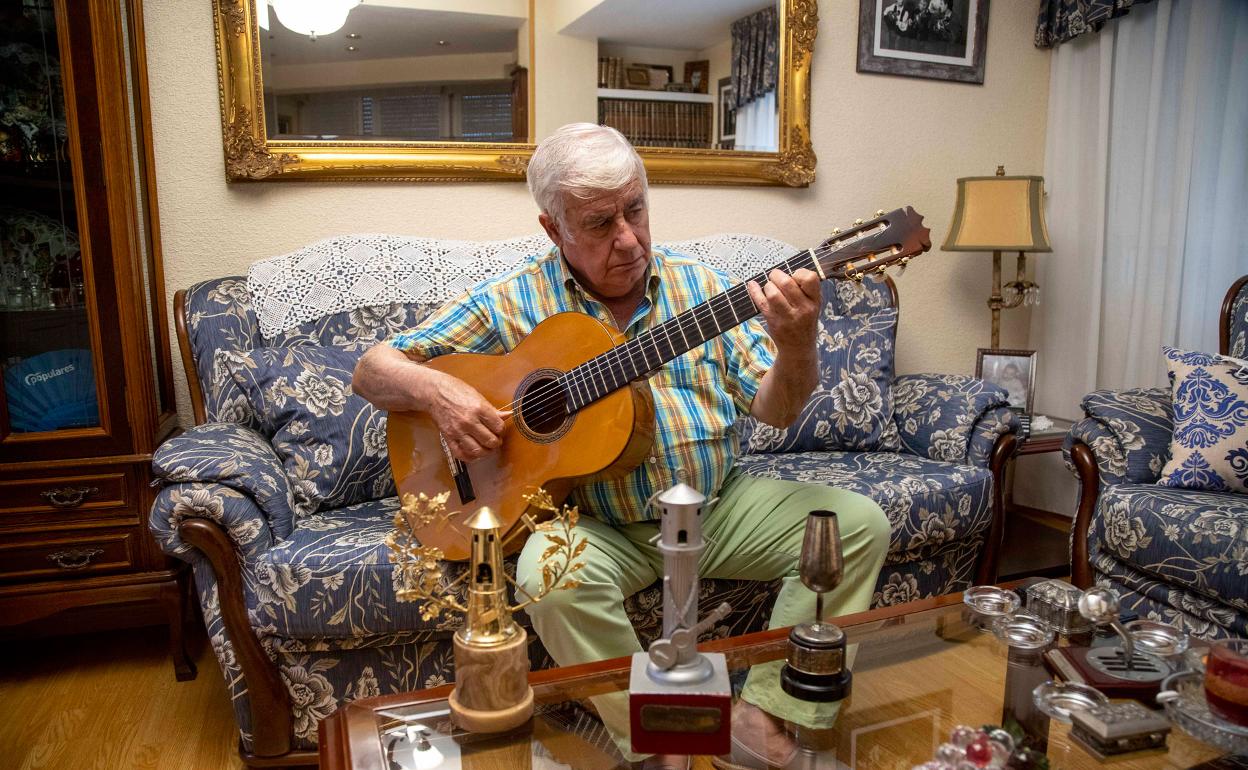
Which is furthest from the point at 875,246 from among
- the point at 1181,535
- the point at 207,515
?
the point at 207,515

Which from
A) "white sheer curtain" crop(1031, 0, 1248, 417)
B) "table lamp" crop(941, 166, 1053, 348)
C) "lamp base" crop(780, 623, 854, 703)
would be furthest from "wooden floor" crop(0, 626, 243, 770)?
"white sheer curtain" crop(1031, 0, 1248, 417)

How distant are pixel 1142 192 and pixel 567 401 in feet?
6.79

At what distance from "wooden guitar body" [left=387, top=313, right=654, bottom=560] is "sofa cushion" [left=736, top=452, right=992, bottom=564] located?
0.62 meters

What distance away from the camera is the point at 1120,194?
103 inches

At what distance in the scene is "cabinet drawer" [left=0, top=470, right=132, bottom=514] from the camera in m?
1.79

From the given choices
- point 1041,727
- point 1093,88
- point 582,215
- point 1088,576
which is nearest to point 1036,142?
point 1093,88

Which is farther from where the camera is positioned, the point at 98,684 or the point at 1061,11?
the point at 1061,11

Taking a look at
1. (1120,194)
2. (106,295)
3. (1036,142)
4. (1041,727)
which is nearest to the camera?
(1041,727)

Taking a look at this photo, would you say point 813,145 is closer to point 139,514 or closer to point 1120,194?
point 1120,194

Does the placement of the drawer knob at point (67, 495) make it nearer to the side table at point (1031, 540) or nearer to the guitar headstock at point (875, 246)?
the guitar headstock at point (875, 246)

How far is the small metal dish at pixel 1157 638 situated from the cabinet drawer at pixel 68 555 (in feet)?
6.25

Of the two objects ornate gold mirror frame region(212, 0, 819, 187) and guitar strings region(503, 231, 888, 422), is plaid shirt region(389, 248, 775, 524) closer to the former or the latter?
guitar strings region(503, 231, 888, 422)

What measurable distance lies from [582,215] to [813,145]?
1400 millimetres

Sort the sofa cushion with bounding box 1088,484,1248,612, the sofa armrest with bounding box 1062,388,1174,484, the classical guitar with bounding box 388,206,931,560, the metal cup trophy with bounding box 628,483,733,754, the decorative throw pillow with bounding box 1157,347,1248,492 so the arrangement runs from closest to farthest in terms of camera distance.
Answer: the metal cup trophy with bounding box 628,483,733,754 < the classical guitar with bounding box 388,206,931,560 < the sofa cushion with bounding box 1088,484,1248,612 < the decorative throw pillow with bounding box 1157,347,1248,492 < the sofa armrest with bounding box 1062,388,1174,484
